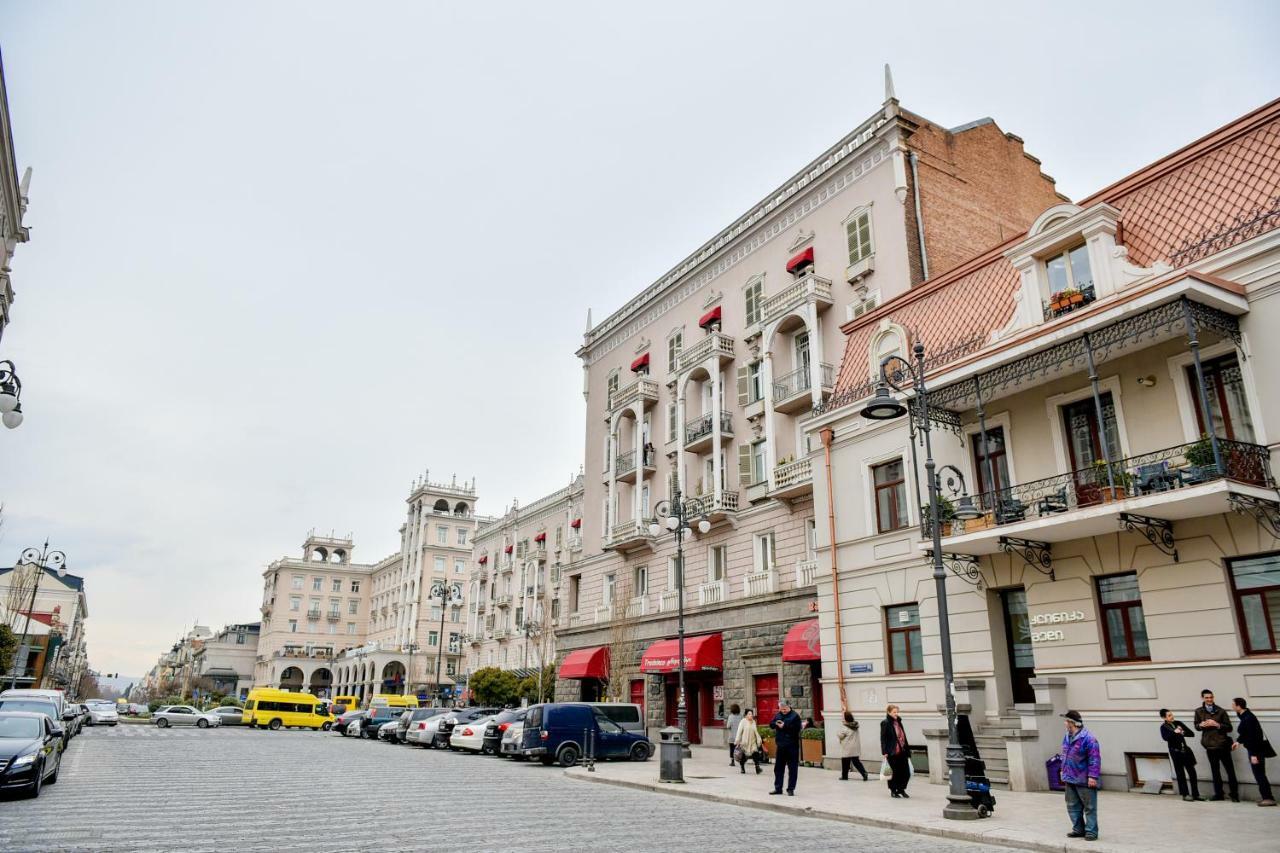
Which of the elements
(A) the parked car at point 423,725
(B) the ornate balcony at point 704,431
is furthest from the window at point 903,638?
(A) the parked car at point 423,725

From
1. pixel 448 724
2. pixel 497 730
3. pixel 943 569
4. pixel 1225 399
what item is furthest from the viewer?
pixel 448 724

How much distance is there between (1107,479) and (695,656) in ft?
55.8

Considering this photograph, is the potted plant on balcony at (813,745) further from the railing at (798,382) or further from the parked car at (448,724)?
the parked car at (448,724)

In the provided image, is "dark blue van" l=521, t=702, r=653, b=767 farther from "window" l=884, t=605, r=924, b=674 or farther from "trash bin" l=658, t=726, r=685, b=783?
"window" l=884, t=605, r=924, b=674

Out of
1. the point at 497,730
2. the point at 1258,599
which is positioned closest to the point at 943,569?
the point at 1258,599

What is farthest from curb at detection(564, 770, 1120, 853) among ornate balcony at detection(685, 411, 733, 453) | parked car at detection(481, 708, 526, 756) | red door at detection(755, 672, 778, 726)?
ornate balcony at detection(685, 411, 733, 453)

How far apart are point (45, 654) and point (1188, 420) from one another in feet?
279

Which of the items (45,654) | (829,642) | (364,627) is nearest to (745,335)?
(829,642)

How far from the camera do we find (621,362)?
41.1m

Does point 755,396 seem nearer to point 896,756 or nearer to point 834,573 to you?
point 834,573

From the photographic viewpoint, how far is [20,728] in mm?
14844

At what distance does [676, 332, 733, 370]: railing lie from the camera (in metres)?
32.7

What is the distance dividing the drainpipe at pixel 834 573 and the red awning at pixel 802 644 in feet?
6.59

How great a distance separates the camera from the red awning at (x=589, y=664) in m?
36.5
